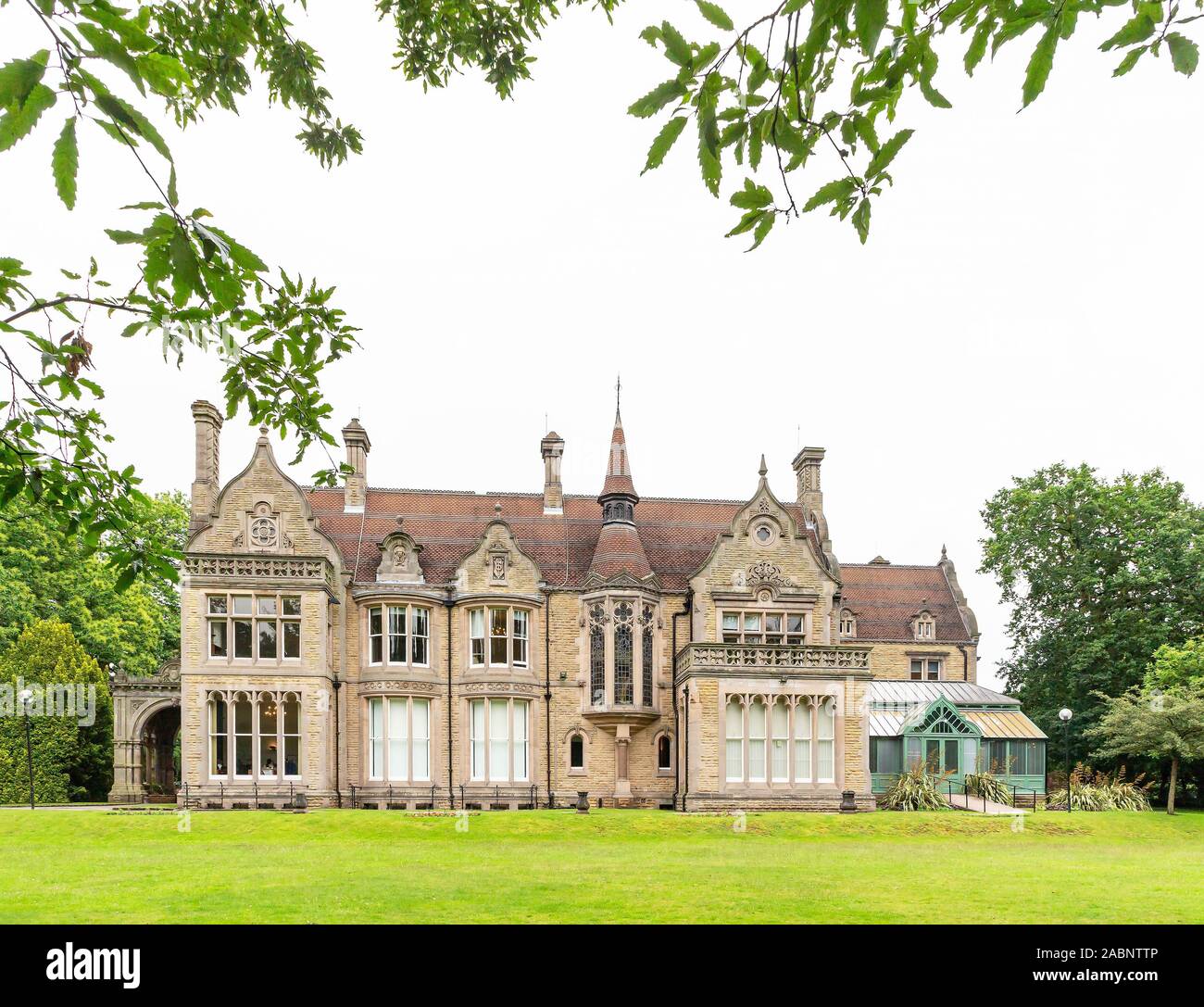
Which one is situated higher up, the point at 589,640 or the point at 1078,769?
the point at 589,640

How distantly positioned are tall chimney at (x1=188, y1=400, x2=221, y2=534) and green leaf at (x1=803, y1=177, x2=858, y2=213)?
28.9m

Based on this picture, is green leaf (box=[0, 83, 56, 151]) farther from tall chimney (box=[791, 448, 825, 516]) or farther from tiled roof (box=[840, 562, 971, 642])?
tiled roof (box=[840, 562, 971, 642])

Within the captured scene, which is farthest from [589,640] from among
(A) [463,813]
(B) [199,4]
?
(B) [199,4]

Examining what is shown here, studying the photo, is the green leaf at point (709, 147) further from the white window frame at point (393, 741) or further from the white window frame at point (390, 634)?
the white window frame at point (393, 741)

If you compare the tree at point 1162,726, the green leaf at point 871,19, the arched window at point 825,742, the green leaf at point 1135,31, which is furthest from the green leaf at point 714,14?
the tree at point 1162,726

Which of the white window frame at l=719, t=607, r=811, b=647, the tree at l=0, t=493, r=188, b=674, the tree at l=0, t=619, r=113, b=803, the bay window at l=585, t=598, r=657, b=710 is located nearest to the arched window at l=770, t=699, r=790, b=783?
the white window frame at l=719, t=607, r=811, b=647

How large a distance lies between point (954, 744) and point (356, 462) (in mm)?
21929

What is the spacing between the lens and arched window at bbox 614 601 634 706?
30297 millimetres

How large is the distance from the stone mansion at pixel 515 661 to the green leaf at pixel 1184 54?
25.9 meters

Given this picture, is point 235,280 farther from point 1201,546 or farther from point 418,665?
point 1201,546

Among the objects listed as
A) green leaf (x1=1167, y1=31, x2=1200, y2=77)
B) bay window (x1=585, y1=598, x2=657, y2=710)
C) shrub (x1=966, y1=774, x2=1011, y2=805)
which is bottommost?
shrub (x1=966, y1=774, x2=1011, y2=805)

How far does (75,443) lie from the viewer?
6238 mm

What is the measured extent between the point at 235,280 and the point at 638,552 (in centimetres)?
2823

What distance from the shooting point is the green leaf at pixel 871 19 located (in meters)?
3.12
